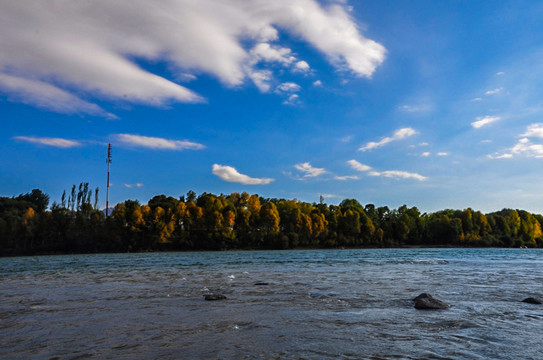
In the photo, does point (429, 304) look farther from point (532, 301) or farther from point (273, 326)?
point (273, 326)

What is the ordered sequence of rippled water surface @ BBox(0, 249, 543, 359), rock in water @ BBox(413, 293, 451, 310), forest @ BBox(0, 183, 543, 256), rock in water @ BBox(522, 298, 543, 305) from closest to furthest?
rippled water surface @ BBox(0, 249, 543, 359) < rock in water @ BBox(413, 293, 451, 310) < rock in water @ BBox(522, 298, 543, 305) < forest @ BBox(0, 183, 543, 256)

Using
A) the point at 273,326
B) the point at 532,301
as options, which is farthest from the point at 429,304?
the point at 273,326

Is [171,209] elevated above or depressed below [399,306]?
above

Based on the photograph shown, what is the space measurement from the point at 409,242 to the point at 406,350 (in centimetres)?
16816

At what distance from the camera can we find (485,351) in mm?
7836

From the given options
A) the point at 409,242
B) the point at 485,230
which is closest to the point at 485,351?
the point at 409,242

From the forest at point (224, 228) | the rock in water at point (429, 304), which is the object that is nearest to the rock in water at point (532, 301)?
the rock in water at point (429, 304)

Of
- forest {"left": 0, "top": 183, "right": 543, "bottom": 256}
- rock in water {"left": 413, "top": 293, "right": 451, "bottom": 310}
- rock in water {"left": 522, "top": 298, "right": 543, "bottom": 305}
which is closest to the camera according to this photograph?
rock in water {"left": 413, "top": 293, "right": 451, "bottom": 310}

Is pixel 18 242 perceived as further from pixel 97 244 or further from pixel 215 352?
pixel 215 352

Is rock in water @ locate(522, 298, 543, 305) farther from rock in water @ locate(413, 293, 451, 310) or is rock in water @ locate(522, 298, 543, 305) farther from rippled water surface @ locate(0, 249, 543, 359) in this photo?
rock in water @ locate(413, 293, 451, 310)

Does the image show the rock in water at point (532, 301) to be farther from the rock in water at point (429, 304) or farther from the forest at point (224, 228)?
the forest at point (224, 228)

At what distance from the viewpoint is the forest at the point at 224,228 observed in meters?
123

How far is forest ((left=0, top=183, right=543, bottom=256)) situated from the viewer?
405ft

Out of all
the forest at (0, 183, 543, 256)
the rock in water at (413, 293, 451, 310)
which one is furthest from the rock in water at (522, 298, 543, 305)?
the forest at (0, 183, 543, 256)
